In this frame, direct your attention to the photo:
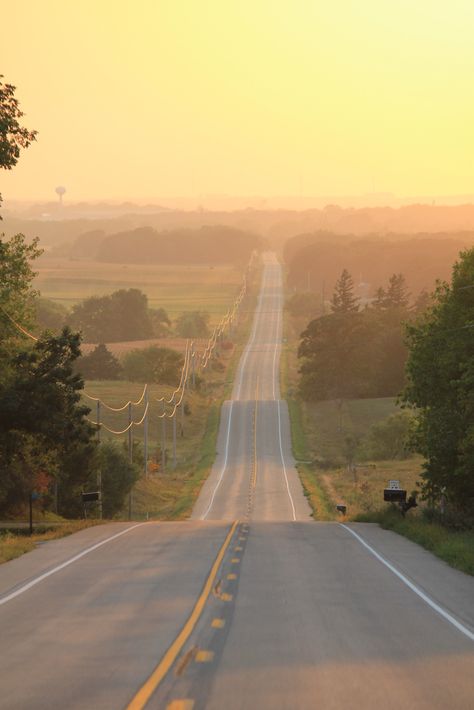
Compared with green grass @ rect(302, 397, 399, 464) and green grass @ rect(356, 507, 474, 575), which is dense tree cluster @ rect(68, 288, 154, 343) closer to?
green grass @ rect(302, 397, 399, 464)

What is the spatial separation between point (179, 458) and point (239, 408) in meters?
23.5

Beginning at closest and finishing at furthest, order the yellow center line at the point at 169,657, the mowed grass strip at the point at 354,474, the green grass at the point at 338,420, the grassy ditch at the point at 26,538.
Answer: the yellow center line at the point at 169,657, the grassy ditch at the point at 26,538, the mowed grass strip at the point at 354,474, the green grass at the point at 338,420

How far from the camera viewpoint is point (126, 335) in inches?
7682

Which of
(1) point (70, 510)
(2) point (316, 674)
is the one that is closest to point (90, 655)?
(2) point (316, 674)

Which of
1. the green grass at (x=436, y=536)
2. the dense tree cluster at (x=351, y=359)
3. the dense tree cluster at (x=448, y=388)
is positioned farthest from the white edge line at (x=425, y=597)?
the dense tree cluster at (x=351, y=359)

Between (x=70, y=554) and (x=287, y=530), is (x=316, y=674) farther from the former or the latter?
(x=287, y=530)

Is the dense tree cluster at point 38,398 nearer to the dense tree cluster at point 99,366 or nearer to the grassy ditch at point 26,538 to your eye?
the grassy ditch at point 26,538

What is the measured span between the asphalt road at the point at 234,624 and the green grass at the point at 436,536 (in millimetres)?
772

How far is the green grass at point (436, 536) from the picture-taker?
25.0 m

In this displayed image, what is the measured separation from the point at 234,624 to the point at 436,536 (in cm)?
1546

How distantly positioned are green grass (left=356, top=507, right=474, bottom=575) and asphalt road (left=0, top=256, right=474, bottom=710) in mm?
772

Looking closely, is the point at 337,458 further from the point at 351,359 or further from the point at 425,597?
the point at 425,597

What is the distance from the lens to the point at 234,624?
616 inches

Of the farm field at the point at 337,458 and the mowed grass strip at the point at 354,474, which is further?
the farm field at the point at 337,458
